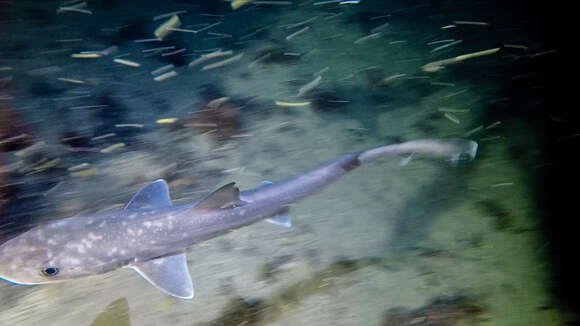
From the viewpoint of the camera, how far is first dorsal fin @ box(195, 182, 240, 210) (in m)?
2.88

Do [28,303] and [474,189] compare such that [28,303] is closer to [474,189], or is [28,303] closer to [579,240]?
[474,189]

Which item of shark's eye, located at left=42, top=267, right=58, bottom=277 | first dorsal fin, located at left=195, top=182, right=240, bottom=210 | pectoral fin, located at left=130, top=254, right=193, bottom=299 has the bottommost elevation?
pectoral fin, located at left=130, top=254, right=193, bottom=299

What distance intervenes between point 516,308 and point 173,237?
3.24 metres

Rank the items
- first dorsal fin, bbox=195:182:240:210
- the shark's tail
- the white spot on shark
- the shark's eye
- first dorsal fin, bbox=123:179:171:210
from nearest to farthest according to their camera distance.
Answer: the shark's eye, the white spot on shark, first dorsal fin, bbox=195:182:240:210, first dorsal fin, bbox=123:179:171:210, the shark's tail

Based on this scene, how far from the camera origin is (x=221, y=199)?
2.94m

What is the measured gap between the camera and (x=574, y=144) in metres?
4.71

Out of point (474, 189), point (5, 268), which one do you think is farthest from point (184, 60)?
point (474, 189)

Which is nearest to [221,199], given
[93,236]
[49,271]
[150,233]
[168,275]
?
[150,233]

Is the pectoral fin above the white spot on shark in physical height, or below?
below

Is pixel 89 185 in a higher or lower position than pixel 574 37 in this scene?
lower

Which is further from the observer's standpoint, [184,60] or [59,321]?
[184,60]

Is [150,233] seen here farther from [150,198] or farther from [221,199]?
[221,199]

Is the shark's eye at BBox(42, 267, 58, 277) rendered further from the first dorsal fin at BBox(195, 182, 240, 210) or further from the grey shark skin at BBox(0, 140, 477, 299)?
the first dorsal fin at BBox(195, 182, 240, 210)

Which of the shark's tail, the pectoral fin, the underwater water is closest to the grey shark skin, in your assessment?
the pectoral fin
